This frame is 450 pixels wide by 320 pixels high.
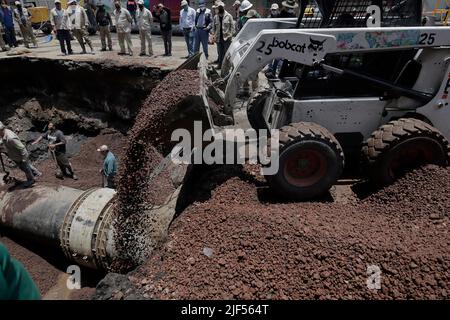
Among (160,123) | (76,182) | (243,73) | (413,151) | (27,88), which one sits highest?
(243,73)

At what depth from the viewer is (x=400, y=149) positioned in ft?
15.9

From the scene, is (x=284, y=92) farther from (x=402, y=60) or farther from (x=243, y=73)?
(x=402, y=60)

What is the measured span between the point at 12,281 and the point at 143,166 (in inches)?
136

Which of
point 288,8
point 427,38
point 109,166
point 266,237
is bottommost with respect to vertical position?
point 109,166

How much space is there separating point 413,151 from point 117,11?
9450 millimetres

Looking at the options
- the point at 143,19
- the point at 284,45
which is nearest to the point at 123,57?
the point at 143,19

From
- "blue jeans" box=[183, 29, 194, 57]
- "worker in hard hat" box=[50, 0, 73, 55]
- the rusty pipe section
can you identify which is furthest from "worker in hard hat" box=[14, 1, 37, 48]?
the rusty pipe section

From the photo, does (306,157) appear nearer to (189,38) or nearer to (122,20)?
(189,38)

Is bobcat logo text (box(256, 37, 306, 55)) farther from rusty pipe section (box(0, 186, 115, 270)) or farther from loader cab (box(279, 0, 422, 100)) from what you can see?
rusty pipe section (box(0, 186, 115, 270))

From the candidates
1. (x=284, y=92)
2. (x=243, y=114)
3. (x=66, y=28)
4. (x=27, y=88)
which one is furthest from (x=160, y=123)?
(x=27, y=88)

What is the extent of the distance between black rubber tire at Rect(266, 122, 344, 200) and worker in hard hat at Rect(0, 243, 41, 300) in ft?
11.7

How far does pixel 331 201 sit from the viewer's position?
513 centimetres

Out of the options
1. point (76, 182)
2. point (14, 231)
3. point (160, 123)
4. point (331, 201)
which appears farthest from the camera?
point (76, 182)

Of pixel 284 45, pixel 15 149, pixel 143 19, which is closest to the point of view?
pixel 284 45
